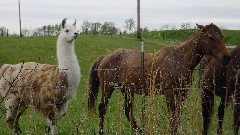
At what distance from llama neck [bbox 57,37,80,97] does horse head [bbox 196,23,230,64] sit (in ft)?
7.46

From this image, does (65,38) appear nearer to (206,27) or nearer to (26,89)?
(26,89)

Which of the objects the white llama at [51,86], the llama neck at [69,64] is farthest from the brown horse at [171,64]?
the white llama at [51,86]

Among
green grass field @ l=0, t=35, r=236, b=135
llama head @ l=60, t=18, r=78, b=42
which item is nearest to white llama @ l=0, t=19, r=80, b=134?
llama head @ l=60, t=18, r=78, b=42

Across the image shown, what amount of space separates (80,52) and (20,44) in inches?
251

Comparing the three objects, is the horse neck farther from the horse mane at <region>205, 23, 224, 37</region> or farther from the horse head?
the horse mane at <region>205, 23, 224, 37</region>

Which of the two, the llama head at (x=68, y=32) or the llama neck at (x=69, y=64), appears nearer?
the llama neck at (x=69, y=64)

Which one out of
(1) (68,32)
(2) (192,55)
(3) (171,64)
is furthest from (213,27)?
(1) (68,32)

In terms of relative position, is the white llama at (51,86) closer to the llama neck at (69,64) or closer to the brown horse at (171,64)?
the llama neck at (69,64)

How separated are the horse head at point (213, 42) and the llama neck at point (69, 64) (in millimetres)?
2274

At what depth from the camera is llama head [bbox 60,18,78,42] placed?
8.28 metres

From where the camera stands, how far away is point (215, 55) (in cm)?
732

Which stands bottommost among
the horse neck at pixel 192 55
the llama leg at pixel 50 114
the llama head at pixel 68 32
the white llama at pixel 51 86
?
the llama leg at pixel 50 114

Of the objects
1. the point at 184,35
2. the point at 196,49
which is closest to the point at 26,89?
the point at 196,49

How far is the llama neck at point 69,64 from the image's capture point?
7783mm
